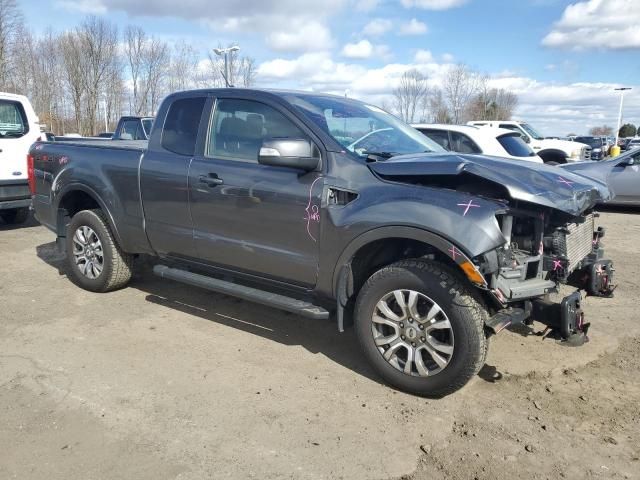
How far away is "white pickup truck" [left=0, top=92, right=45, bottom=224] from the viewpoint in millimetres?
8656

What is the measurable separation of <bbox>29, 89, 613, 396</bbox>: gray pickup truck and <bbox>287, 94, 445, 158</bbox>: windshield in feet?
0.06

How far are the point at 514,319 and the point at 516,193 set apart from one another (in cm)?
79

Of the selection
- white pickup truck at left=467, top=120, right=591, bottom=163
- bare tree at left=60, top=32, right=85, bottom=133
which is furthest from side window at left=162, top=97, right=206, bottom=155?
bare tree at left=60, top=32, right=85, bottom=133

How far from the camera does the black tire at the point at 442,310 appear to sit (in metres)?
3.31

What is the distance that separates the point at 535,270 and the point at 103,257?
4.06m

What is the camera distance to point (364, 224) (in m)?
3.61

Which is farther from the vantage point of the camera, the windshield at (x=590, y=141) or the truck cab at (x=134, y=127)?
the windshield at (x=590, y=141)

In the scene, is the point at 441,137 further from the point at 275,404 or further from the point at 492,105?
the point at 492,105

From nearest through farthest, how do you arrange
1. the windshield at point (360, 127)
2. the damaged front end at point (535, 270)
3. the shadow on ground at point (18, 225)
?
the damaged front end at point (535, 270)
the windshield at point (360, 127)
the shadow on ground at point (18, 225)

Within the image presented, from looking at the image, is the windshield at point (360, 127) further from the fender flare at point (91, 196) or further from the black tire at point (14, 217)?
the black tire at point (14, 217)

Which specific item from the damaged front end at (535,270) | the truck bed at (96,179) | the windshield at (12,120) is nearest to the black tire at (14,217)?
the windshield at (12,120)

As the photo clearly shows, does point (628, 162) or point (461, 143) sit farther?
point (628, 162)

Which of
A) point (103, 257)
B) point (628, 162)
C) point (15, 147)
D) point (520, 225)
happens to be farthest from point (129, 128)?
point (520, 225)

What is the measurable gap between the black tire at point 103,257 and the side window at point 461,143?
20.0 ft
